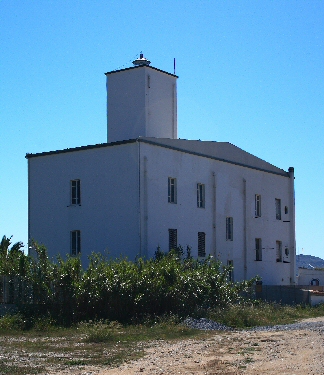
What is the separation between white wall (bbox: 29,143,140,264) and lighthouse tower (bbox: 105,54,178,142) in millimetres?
3882

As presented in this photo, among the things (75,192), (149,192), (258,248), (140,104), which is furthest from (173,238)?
(258,248)

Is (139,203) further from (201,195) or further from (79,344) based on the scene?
(79,344)

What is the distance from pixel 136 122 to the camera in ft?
121

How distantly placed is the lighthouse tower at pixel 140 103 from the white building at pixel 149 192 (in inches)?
2.3

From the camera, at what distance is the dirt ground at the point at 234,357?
14023 millimetres

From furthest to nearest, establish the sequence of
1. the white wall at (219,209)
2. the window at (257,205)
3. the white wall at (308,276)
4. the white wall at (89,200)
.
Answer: the white wall at (308,276)
the window at (257,205)
the white wall at (219,209)
the white wall at (89,200)

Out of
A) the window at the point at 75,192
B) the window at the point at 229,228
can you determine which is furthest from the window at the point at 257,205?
the window at the point at 75,192

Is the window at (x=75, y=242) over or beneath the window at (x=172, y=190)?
beneath

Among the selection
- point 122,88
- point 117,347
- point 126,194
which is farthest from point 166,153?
point 117,347

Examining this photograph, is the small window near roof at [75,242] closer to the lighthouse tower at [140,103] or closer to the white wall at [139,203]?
the white wall at [139,203]

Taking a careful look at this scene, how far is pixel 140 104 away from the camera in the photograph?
37.0 m

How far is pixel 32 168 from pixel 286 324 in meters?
18.4

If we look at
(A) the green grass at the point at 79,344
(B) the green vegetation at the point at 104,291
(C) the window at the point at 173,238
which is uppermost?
(C) the window at the point at 173,238

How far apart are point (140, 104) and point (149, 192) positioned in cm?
692
